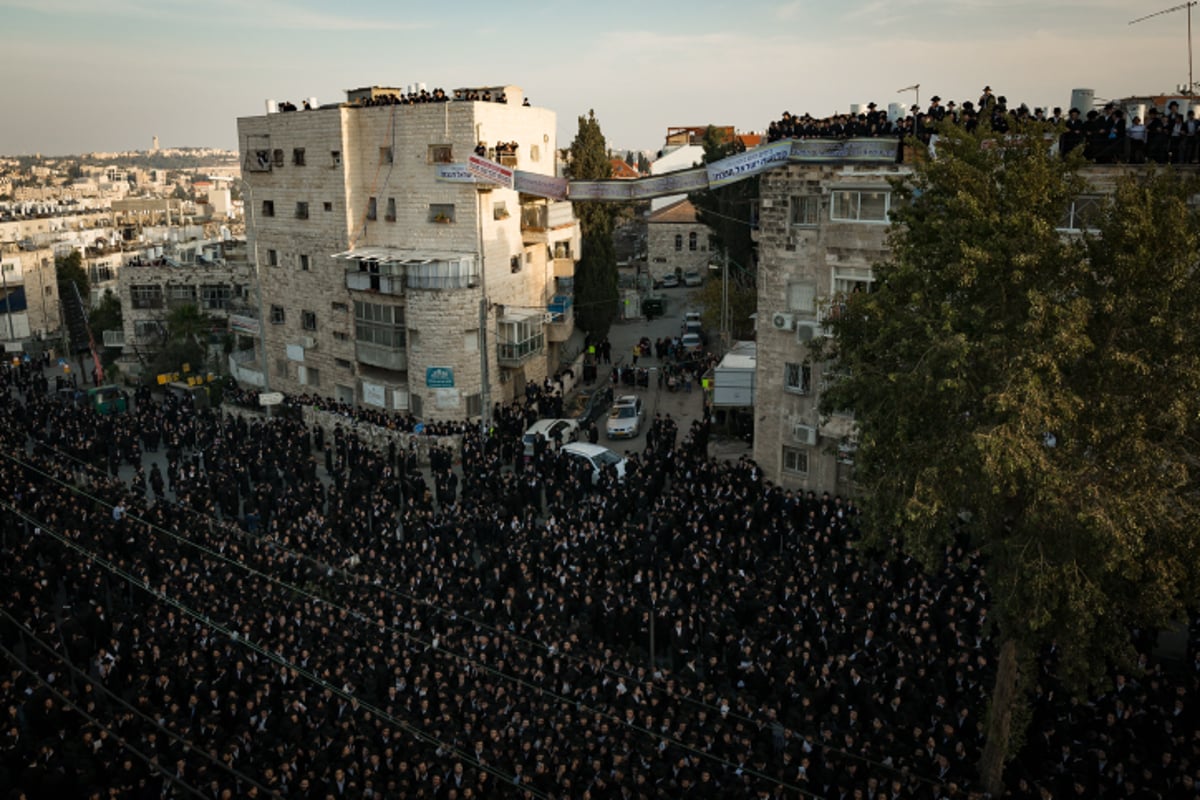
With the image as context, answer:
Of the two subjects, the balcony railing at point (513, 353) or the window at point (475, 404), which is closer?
the window at point (475, 404)

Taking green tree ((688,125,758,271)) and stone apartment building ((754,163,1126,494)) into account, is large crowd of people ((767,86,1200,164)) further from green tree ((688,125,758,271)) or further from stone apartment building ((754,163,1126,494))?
green tree ((688,125,758,271))

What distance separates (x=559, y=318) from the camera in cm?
3384

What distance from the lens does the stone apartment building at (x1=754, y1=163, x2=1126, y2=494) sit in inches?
771

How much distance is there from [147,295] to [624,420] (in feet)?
93.3

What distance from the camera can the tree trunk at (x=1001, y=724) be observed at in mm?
11219

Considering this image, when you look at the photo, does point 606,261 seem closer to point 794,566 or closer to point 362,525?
point 362,525

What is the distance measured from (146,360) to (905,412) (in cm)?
4107

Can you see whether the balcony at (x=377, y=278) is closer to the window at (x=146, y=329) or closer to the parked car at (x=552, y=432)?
the parked car at (x=552, y=432)

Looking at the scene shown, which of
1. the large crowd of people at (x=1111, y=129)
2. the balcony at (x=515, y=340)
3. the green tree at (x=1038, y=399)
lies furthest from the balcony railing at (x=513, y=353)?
the green tree at (x=1038, y=399)

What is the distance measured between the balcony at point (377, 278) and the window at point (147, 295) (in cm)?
1917

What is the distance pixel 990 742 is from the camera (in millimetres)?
11469

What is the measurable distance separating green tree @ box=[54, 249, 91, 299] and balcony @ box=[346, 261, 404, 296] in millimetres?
36558

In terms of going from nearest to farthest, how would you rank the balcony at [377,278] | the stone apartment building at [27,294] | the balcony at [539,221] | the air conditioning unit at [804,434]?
the air conditioning unit at [804,434] → the balcony at [377,278] → the balcony at [539,221] → the stone apartment building at [27,294]

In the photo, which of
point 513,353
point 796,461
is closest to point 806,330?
point 796,461
